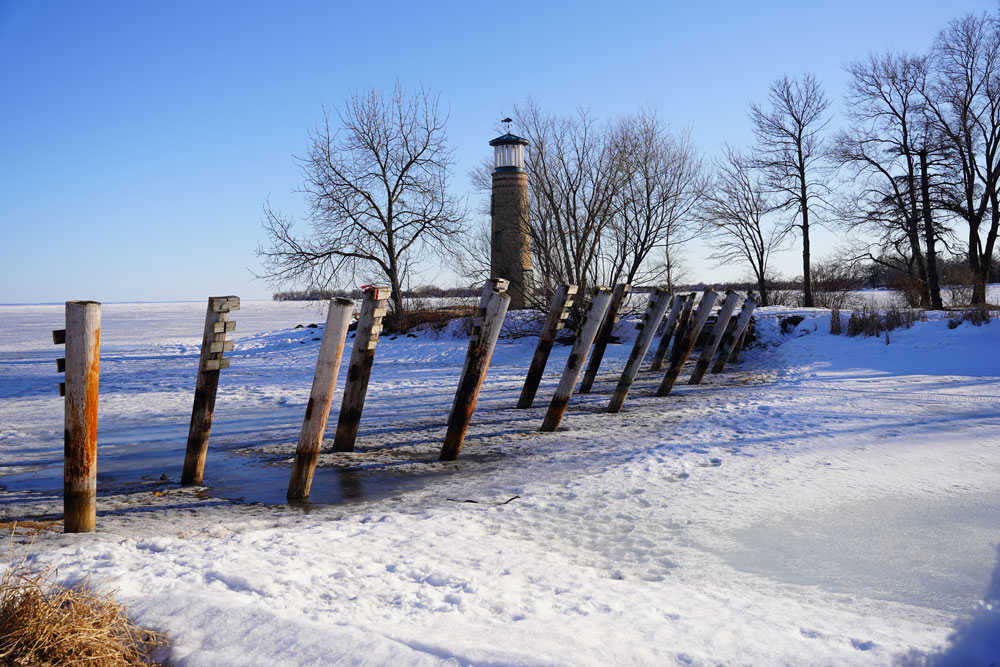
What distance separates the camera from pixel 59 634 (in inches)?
105

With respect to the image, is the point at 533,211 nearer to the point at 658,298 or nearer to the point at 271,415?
the point at 658,298

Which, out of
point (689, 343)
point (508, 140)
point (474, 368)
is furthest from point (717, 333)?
point (508, 140)

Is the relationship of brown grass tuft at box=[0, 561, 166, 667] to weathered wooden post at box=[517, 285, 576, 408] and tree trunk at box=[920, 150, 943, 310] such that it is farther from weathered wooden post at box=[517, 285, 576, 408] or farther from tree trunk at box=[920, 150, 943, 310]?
tree trunk at box=[920, 150, 943, 310]

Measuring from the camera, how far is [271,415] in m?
10.8

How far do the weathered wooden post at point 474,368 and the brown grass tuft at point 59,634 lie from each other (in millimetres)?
4586

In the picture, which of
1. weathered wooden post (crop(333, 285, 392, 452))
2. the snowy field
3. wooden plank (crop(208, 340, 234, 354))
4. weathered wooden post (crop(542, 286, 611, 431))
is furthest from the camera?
weathered wooden post (crop(542, 286, 611, 431))

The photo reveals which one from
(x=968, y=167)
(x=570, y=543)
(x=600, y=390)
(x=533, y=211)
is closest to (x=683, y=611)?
(x=570, y=543)

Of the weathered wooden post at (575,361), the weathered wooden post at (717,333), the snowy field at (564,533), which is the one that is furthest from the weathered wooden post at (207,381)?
the weathered wooden post at (717,333)

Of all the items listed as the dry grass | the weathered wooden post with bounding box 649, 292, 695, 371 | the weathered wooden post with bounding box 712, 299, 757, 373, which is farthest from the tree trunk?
the dry grass

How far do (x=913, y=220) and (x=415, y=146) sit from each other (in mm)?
18509

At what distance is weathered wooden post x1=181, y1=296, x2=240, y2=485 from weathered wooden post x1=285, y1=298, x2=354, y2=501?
111 centimetres

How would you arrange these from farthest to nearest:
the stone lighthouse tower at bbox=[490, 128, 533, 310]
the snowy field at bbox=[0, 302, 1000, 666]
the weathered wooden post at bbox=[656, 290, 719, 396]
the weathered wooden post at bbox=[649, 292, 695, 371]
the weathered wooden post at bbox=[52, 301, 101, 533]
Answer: the stone lighthouse tower at bbox=[490, 128, 533, 310] < the weathered wooden post at bbox=[649, 292, 695, 371] < the weathered wooden post at bbox=[656, 290, 719, 396] < the weathered wooden post at bbox=[52, 301, 101, 533] < the snowy field at bbox=[0, 302, 1000, 666]

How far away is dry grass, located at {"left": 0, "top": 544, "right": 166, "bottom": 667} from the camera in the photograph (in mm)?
2598

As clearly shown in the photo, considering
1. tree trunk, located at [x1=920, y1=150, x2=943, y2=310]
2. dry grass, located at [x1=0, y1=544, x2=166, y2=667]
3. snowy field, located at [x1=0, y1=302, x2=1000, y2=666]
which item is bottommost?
snowy field, located at [x1=0, y1=302, x2=1000, y2=666]
